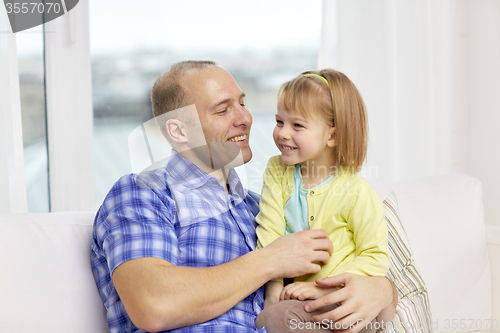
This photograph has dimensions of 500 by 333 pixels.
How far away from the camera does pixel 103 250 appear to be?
3.73 ft

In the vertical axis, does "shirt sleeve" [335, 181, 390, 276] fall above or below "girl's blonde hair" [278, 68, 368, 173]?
below

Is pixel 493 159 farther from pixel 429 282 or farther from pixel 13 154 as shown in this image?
pixel 13 154

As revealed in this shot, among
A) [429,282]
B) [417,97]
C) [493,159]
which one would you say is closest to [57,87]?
[429,282]

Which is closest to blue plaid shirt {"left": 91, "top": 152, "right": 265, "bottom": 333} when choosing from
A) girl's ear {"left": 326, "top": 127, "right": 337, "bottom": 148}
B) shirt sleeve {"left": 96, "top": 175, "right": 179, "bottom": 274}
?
shirt sleeve {"left": 96, "top": 175, "right": 179, "bottom": 274}

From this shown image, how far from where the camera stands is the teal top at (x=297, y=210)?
125 cm

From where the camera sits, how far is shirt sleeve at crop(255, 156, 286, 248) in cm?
124

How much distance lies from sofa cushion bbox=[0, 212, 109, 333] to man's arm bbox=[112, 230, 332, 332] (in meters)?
0.22

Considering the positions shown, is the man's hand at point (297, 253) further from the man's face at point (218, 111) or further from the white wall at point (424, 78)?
the white wall at point (424, 78)

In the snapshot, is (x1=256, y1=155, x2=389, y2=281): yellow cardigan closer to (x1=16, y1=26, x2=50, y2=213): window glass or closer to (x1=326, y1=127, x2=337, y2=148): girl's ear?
(x1=326, y1=127, x2=337, y2=148): girl's ear

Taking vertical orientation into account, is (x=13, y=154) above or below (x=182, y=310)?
above

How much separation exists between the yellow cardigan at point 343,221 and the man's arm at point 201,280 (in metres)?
0.06

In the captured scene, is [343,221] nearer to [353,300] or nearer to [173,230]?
[353,300]

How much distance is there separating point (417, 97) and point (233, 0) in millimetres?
1308

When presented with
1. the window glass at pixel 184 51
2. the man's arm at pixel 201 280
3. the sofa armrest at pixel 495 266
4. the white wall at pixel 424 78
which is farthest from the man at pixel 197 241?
the white wall at pixel 424 78
